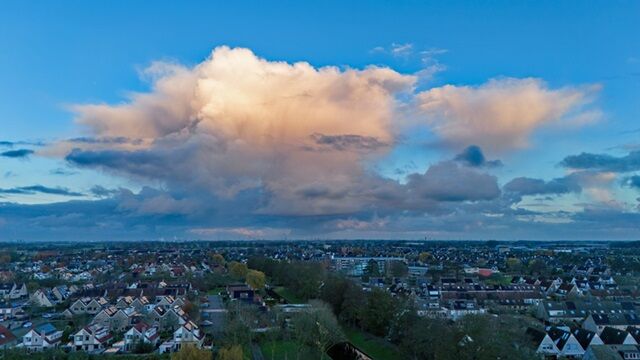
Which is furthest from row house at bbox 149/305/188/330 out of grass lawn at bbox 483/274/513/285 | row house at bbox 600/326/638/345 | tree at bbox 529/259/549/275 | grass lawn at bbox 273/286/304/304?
tree at bbox 529/259/549/275

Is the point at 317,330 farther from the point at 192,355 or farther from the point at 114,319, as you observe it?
the point at 114,319

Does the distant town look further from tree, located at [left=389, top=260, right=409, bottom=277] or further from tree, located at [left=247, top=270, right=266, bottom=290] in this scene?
tree, located at [left=389, top=260, right=409, bottom=277]

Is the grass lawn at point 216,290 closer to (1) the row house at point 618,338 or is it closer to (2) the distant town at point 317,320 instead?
(2) the distant town at point 317,320

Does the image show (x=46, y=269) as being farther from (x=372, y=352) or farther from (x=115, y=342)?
(x=372, y=352)

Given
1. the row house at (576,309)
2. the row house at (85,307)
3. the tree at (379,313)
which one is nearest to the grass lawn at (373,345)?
the tree at (379,313)

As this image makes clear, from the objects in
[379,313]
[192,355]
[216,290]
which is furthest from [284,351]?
[216,290]

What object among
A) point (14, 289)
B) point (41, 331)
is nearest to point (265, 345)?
point (41, 331)
